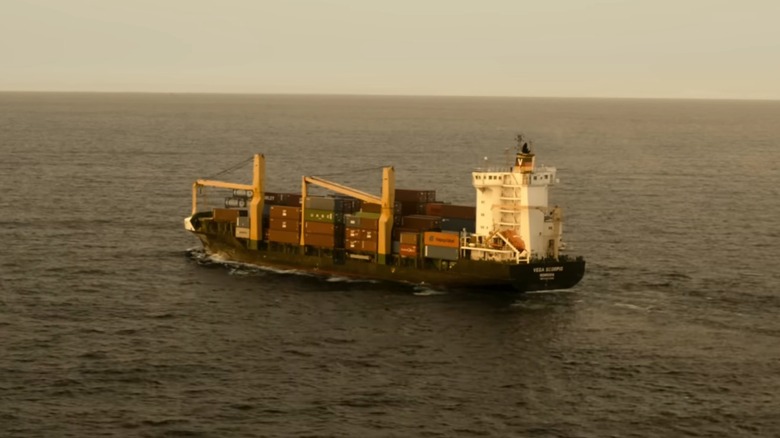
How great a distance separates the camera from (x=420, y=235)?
84.9 metres

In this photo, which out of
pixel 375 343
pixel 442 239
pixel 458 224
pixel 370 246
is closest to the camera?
pixel 375 343

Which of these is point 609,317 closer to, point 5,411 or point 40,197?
point 5,411

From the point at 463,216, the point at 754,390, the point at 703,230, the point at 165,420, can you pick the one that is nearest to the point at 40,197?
the point at 463,216

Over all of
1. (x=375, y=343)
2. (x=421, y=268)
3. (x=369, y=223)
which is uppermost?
(x=369, y=223)

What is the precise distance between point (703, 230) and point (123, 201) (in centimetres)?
6322

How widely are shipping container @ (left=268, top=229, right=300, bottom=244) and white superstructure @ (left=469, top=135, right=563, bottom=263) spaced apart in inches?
609

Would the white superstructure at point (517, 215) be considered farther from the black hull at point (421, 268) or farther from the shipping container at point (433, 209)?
the shipping container at point (433, 209)

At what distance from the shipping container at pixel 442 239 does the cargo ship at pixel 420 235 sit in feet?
0.24

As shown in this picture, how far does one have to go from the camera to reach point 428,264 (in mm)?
85125

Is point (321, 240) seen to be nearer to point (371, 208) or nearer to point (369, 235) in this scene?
point (369, 235)

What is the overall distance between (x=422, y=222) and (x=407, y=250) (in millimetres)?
2968

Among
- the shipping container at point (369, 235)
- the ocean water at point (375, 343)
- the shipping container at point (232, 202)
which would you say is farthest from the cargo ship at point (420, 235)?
the shipping container at point (232, 202)

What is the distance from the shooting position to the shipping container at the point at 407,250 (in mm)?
85188

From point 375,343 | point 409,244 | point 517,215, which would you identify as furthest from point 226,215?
point 375,343
